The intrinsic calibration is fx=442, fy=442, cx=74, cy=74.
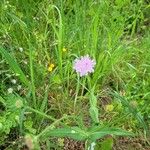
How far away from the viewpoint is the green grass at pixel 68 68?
5.39 feet

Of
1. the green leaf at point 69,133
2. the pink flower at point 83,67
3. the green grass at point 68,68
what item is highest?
the green grass at point 68,68

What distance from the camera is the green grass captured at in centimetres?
164

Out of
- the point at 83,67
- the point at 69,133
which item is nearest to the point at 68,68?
the point at 83,67

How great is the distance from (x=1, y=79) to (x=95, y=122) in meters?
0.53

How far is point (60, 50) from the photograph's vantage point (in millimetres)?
1817

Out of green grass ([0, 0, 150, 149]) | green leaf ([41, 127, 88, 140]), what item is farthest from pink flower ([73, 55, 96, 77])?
green leaf ([41, 127, 88, 140])

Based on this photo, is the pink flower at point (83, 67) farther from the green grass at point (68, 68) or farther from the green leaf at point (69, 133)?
the green leaf at point (69, 133)

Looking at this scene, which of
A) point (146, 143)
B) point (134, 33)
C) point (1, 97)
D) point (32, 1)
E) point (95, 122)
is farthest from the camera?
point (134, 33)

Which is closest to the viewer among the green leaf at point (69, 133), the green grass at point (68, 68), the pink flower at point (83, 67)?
the green leaf at point (69, 133)

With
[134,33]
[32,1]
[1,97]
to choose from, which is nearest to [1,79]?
[1,97]

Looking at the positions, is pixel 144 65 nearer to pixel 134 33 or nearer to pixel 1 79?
pixel 134 33

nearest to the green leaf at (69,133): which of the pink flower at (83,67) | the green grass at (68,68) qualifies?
the green grass at (68,68)

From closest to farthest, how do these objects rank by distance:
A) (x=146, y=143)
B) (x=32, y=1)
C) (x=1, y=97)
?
(x=1, y=97) < (x=146, y=143) < (x=32, y=1)

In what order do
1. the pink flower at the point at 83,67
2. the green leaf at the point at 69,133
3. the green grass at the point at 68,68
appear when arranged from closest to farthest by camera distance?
the green leaf at the point at 69,133
the pink flower at the point at 83,67
the green grass at the point at 68,68
